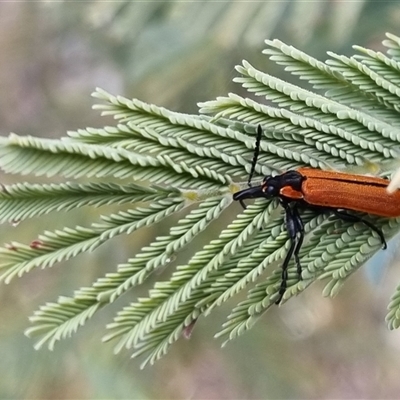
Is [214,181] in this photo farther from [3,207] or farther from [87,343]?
[87,343]

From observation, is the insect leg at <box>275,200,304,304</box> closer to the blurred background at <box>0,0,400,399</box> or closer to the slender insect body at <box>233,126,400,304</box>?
the slender insect body at <box>233,126,400,304</box>

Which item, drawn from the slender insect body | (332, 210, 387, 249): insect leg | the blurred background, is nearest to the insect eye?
the slender insect body

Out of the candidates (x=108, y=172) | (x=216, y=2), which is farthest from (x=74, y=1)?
(x=108, y=172)

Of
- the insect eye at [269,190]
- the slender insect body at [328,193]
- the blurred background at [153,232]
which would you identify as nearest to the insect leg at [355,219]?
the slender insect body at [328,193]

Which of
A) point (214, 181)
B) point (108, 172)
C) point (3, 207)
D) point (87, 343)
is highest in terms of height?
point (214, 181)

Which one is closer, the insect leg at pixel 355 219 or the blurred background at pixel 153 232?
the insect leg at pixel 355 219

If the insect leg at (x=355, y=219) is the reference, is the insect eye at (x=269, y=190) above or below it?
below

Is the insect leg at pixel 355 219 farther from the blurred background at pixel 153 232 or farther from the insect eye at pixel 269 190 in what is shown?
the blurred background at pixel 153 232
